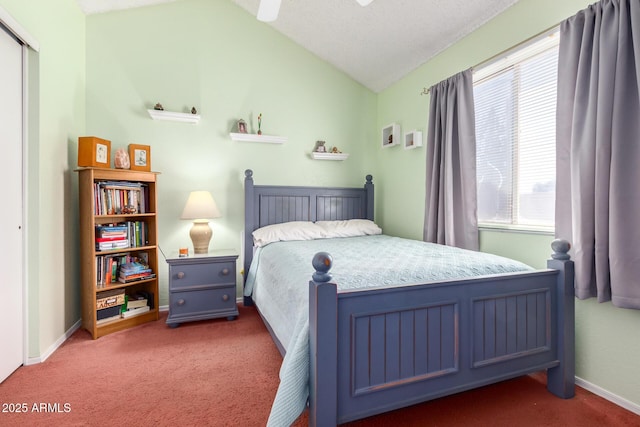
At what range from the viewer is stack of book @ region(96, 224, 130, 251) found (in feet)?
8.40

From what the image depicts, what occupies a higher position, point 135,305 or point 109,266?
point 109,266

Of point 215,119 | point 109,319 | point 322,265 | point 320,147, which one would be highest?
point 215,119

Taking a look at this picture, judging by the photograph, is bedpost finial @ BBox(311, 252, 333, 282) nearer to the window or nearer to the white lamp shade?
the window

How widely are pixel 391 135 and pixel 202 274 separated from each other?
2.52 m

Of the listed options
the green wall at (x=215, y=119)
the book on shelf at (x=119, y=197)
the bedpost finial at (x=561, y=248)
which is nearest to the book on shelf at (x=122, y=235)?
the book on shelf at (x=119, y=197)

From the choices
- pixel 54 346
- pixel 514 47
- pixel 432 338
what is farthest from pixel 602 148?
pixel 54 346

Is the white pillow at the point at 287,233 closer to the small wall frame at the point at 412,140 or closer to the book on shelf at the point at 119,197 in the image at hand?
the book on shelf at the point at 119,197

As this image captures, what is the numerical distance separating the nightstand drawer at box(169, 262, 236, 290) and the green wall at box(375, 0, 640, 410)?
6.34 ft

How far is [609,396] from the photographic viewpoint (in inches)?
68.5

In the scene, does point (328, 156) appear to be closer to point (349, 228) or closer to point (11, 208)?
point (349, 228)

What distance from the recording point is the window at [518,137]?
211cm

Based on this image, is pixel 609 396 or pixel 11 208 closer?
pixel 609 396

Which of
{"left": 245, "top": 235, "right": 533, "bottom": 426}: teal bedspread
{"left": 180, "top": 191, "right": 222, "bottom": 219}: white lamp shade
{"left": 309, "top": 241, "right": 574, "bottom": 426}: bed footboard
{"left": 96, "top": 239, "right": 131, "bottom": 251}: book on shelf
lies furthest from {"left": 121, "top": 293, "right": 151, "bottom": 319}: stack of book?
{"left": 309, "top": 241, "right": 574, "bottom": 426}: bed footboard

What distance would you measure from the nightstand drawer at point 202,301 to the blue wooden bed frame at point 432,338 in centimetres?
176
